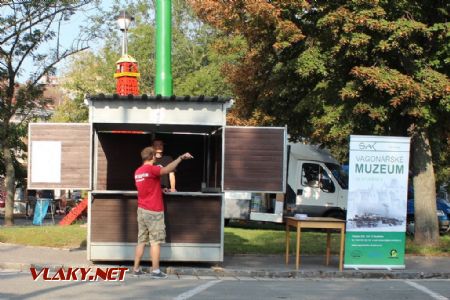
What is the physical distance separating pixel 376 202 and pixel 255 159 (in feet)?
8.05

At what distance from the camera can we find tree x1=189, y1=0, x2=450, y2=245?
13242 mm

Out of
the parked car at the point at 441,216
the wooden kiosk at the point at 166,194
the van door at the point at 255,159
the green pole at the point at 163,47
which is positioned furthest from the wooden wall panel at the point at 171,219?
the parked car at the point at 441,216

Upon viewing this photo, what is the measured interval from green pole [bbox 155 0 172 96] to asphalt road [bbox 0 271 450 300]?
523 centimetres

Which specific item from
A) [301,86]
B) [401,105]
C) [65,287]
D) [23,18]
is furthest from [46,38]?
[65,287]

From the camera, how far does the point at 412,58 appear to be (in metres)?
13.9

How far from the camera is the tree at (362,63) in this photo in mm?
13242

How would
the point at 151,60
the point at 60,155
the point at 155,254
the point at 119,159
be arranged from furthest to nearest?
the point at 151,60, the point at 119,159, the point at 60,155, the point at 155,254

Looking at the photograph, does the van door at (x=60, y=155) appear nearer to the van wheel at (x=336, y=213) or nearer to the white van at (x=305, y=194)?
the white van at (x=305, y=194)

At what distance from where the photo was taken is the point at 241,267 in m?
11.2

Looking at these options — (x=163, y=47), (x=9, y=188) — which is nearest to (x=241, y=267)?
(x=163, y=47)

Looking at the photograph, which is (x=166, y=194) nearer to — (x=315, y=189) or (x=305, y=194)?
(x=305, y=194)

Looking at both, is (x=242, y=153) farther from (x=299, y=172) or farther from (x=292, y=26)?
(x=299, y=172)

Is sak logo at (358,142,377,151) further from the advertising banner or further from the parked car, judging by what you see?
the parked car

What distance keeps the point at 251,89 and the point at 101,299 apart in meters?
10.7
